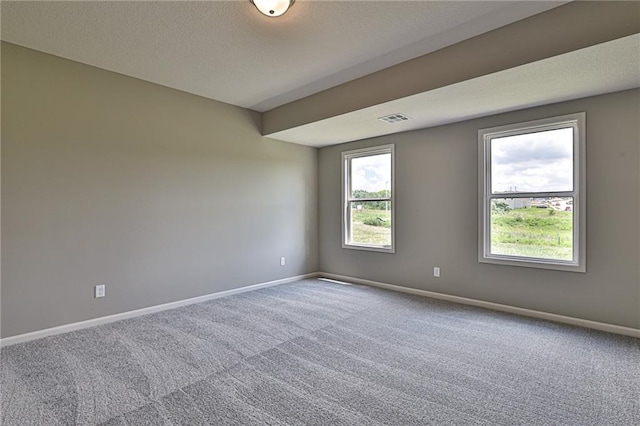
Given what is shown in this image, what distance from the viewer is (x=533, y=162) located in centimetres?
361

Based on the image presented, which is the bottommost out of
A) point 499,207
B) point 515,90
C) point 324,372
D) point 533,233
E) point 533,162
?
point 324,372

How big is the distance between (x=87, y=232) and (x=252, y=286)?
7.18ft

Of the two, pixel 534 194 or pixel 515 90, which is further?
pixel 534 194

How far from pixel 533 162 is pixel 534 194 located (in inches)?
14.4

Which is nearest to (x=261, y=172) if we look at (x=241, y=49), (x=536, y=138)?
(x=241, y=49)

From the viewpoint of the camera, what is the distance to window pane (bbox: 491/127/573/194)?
11.1 ft

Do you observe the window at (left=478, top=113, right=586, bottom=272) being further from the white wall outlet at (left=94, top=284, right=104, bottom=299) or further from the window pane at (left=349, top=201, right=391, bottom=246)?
the white wall outlet at (left=94, top=284, right=104, bottom=299)

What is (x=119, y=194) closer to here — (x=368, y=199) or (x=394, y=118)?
(x=394, y=118)

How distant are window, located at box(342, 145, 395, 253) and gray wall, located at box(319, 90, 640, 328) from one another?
133mm

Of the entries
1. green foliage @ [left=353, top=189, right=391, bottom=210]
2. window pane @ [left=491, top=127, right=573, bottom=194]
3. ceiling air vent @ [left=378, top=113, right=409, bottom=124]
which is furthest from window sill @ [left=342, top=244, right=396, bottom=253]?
ceiling air vent @ [left=378, top=113, right=409, bottom=124]

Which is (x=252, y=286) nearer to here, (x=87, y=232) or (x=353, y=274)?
(x=353, y=274)

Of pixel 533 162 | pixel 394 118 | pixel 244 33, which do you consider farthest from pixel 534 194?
pixel 244 33

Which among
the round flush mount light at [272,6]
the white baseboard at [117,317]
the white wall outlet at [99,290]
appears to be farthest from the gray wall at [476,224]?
the white wall outlet at [99,290]

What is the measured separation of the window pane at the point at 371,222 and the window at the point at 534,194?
138 centimetres
